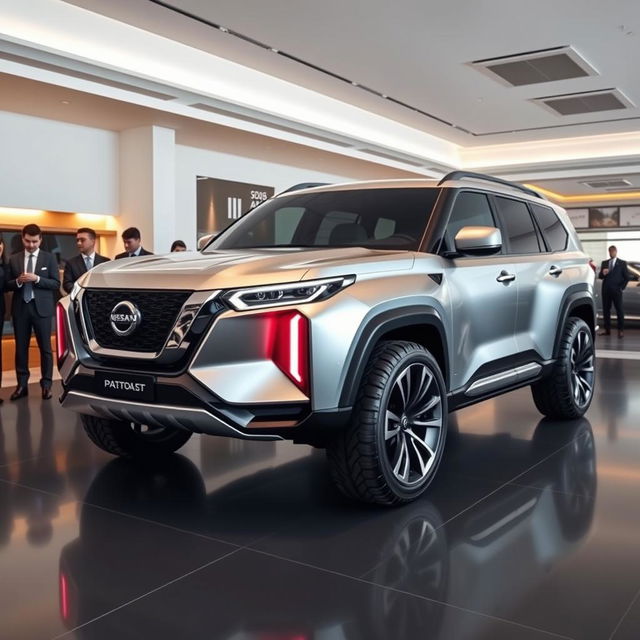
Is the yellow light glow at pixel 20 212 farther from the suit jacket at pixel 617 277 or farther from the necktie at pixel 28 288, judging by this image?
the suit jacket at pixel 617 277

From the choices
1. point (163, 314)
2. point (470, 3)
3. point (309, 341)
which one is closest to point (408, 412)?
point (309, 341)

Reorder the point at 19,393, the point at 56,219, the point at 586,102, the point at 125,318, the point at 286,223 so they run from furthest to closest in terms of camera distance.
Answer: the point at 586,102
the point at 56,219
the point at 19,393
the point at 286,223
the point at 125,318

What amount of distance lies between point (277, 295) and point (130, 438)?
5.49ft

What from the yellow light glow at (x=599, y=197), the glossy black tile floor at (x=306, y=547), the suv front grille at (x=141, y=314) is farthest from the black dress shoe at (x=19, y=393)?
the yellow light glow at (x=599, y=197)

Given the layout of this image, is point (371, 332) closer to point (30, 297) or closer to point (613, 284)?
point (30, 297)

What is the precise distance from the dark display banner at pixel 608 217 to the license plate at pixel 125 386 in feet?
71.4

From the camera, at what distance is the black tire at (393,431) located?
10.4 ft

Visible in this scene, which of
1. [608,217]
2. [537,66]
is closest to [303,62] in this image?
[537,66]

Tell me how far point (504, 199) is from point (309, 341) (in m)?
2.20

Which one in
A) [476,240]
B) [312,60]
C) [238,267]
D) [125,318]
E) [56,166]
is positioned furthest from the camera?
[312,60]

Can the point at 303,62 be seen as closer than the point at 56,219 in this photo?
Yes

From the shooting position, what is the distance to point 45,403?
6.33 metres

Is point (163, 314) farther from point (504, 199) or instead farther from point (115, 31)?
point (115, 31)

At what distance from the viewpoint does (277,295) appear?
2975mm
